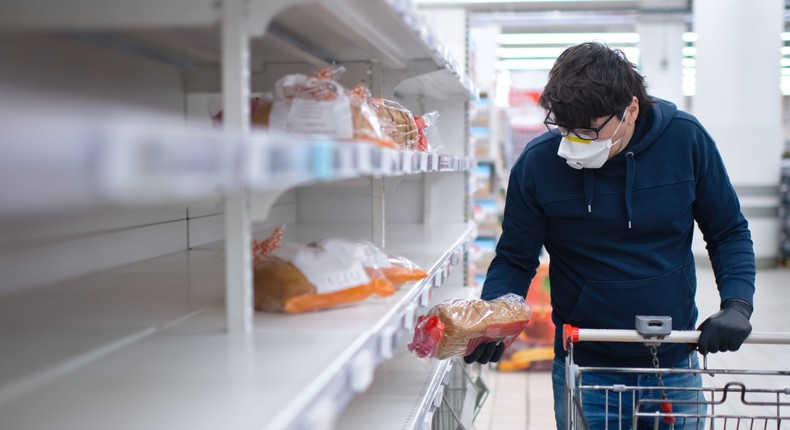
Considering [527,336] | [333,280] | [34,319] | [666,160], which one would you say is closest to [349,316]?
[333,280]

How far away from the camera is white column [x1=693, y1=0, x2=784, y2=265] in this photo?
990cm

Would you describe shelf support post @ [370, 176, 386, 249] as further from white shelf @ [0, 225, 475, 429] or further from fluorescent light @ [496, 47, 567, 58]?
fluorescent light @ [496, 47, 567, 58]

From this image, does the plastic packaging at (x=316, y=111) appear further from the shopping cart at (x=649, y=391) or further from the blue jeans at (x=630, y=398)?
the blue jeans at (x=630, y=398)

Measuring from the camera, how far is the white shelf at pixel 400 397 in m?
2.05

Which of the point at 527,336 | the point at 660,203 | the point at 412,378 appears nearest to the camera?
the point at 660,203

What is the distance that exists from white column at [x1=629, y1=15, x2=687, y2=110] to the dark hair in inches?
484

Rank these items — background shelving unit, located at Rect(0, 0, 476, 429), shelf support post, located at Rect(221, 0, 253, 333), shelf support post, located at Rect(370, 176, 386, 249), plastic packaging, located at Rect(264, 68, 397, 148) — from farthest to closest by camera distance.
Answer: shelf support post, located at Rect(370, 176, 386, 249) < plastic packaging, located at Rect(264, 68, 397, 148) < shelf support post, located at Rect(221, 0, 253, 333) < background shelving unit, located at Rect(0, 0, 476, 429)

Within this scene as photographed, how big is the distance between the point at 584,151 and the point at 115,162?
1839 millimetres

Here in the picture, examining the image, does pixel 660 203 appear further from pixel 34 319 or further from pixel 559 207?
pixel 34 319

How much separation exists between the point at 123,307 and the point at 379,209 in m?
1.12

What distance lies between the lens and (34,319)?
1465mm

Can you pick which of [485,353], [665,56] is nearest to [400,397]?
[485,353]

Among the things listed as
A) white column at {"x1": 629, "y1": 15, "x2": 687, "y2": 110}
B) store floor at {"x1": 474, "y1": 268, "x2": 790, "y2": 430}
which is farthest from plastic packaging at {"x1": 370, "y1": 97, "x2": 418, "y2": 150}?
white column at {"x1": 629, "y1": 15, "x2": 687, "y2": 110}

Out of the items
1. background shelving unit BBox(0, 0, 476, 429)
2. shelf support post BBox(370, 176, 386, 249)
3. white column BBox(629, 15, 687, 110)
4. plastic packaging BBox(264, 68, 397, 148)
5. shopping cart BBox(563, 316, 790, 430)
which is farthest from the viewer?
white column BBox(629, 15, 687, 110)
